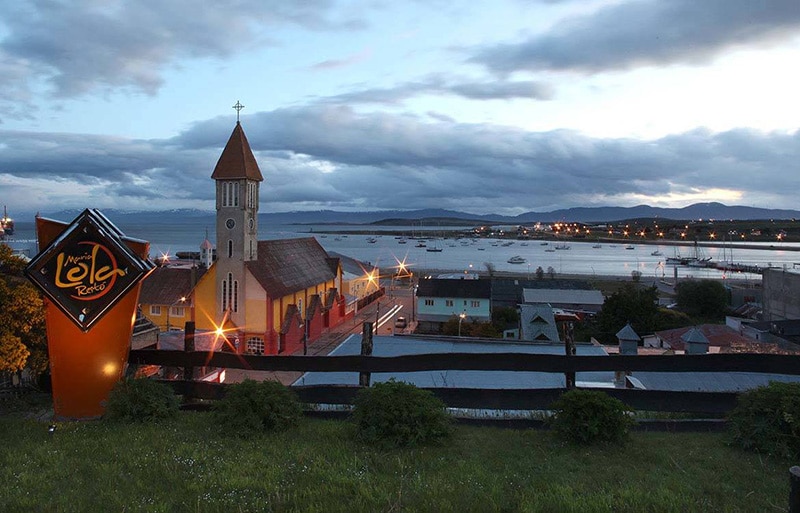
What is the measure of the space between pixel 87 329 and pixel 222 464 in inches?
131

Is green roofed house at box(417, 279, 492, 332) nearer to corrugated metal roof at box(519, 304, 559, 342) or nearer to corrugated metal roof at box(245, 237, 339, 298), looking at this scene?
corrugated metal roof at box(245, 237, 339, 298)

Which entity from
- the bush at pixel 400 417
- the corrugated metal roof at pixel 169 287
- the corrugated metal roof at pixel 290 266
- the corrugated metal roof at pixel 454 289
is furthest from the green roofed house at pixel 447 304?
the bush at pixel 400 417

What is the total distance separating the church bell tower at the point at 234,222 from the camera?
32219 millimetres

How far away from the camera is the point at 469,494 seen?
175 inches

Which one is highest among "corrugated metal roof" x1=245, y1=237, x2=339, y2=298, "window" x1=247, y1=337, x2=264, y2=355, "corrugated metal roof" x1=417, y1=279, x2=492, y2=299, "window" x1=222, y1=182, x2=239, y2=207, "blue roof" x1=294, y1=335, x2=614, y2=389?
"window" x1=222, y1=182, x2=239, y2=207

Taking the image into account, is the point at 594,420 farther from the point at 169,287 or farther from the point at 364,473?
the point at 169,287

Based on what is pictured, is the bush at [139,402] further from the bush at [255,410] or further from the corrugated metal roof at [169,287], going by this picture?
the corrugated metal roof at [169,287]

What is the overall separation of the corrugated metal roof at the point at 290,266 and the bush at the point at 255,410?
26.5 metres

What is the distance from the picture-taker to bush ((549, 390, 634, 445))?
564 centimetres

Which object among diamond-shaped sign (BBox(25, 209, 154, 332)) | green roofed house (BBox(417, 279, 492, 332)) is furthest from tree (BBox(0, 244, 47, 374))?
green roofed house (BBox(417, 279, 492, 332))

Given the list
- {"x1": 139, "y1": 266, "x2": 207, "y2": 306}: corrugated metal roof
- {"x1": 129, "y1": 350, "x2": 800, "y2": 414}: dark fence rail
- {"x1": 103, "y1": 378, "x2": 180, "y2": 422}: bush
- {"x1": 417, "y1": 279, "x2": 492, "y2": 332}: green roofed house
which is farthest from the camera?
{"x1": 417, "y1": 279, "x2": 492, "y2": 332}: green roofed house

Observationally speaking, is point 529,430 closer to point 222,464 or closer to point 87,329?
point 222,464

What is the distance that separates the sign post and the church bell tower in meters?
25.7

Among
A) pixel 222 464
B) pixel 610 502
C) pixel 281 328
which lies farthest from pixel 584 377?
pixel 281 328
